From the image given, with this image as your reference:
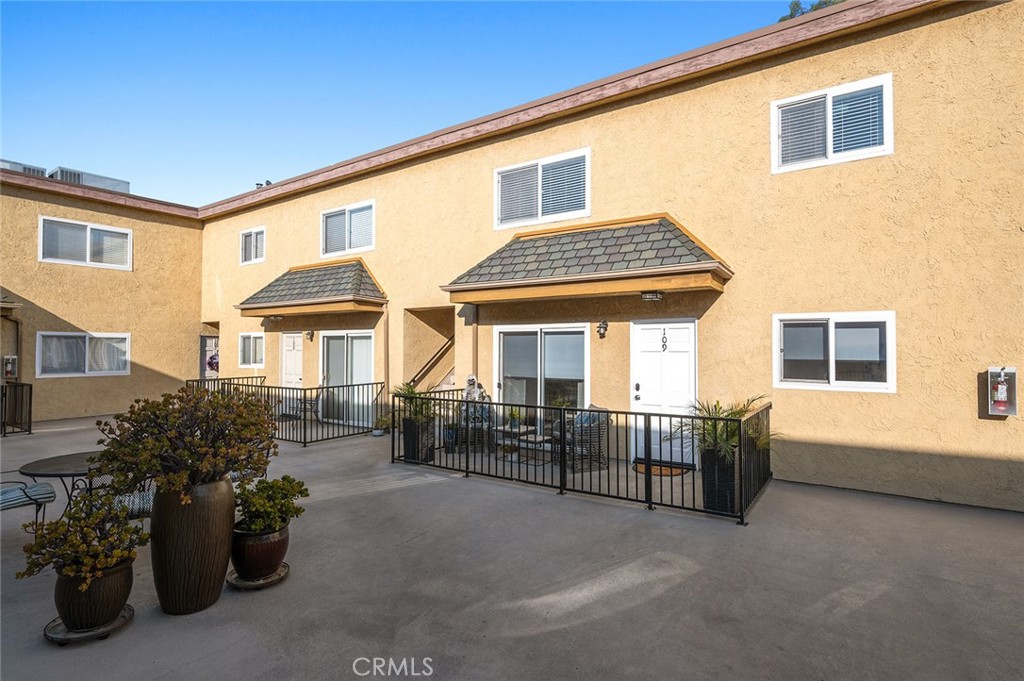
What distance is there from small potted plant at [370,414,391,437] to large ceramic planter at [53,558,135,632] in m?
7.58

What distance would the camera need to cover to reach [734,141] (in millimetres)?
7520

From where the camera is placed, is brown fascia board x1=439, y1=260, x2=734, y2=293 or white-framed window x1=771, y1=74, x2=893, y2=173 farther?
brown fascia board x1=439, y1=260, x2=734, y2=293

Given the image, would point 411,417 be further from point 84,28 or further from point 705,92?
point 84,28

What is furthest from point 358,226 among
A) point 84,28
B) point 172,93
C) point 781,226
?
point 781,226

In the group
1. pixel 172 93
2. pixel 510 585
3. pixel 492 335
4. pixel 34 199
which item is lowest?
pixel 510 585

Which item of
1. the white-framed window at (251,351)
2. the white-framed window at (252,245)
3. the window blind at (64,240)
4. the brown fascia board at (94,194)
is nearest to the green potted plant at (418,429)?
the white-framed window at (251,351)

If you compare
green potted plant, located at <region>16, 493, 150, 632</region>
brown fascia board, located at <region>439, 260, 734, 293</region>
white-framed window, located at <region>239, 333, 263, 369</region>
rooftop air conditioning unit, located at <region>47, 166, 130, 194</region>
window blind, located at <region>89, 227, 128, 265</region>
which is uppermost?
rooftop air conditioning unit, located at <region>47, 166, 130, 194</region>

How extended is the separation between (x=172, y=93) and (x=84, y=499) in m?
10.1

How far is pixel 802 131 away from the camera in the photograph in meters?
7.09

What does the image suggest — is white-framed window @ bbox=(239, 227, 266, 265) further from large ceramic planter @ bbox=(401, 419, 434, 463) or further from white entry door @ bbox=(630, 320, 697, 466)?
white entry door @ bbox=(630, 320, 697, 466)

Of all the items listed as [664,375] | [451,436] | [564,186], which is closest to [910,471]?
[664,375]

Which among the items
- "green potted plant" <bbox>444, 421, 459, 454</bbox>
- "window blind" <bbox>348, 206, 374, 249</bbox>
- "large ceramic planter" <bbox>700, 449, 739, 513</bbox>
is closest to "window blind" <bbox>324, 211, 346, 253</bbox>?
"window blind" <bbox>348, 206, 374, 249</bbox>

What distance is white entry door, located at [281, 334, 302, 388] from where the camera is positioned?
13.3m

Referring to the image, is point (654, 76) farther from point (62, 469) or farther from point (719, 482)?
point (62, 469)
